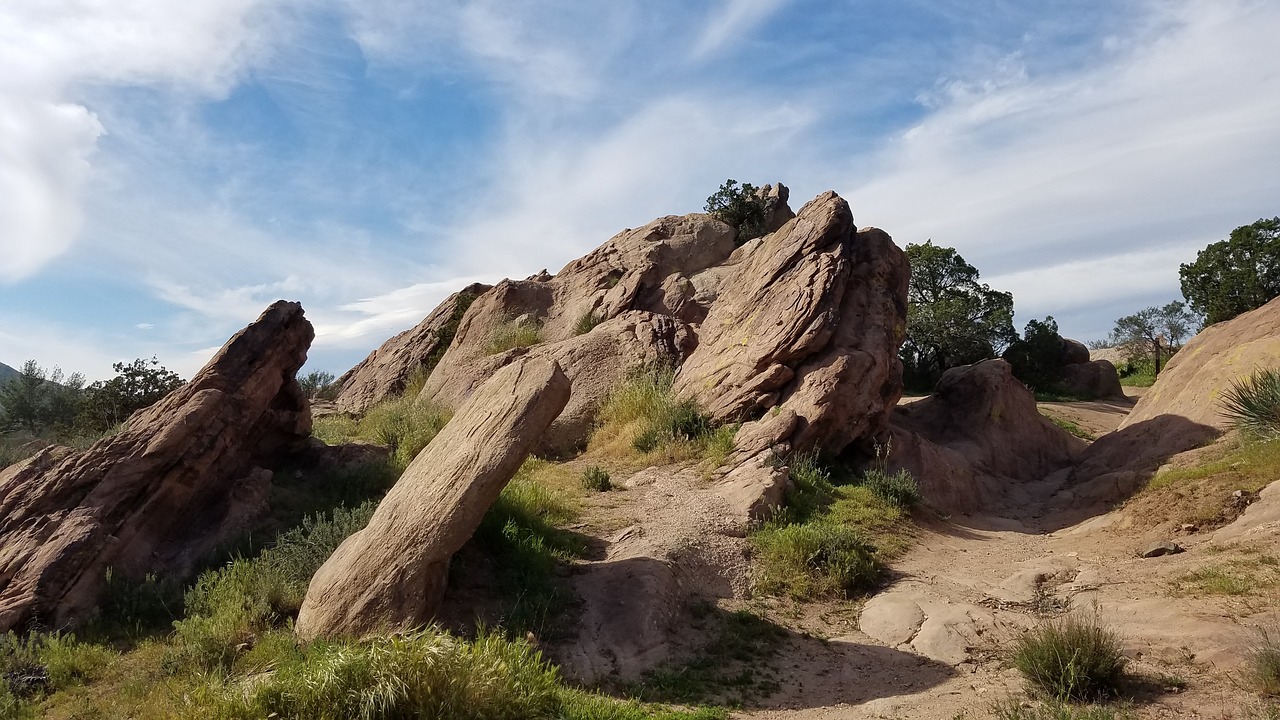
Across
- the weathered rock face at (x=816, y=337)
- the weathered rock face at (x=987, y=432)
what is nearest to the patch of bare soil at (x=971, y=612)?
the weathered rock face at (x=816, y=337)

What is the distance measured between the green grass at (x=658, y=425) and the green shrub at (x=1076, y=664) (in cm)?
619

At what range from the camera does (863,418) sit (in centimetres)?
1235

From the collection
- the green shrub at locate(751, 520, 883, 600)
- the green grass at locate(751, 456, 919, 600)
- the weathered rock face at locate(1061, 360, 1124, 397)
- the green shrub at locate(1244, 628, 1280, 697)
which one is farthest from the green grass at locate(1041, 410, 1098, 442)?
the green shrub at locate(1244, 628, 1280, 697)

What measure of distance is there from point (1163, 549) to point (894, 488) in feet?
10.8

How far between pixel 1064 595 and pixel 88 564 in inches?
366

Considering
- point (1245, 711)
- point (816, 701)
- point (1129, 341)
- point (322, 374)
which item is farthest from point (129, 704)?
point (1129, 341)

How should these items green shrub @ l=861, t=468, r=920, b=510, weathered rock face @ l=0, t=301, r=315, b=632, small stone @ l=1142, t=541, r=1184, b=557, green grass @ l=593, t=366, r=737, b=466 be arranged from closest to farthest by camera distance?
weathered rock face @ l=0, t=301, r=315, b=632
small stone @ l=1142, t=541, r=1184, b=557
green shrub @ l=861, t=468, r=920, b=510
green grass @ l=593, t=366, r=737, b=466

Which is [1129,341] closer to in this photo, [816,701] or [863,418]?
[863,418]

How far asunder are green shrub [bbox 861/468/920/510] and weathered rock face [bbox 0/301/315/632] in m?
7.82

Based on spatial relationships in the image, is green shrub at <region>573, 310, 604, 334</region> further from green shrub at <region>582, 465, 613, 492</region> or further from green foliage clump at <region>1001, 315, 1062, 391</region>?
green foliage clump at <region>1001, 315, 1062, 391</region>

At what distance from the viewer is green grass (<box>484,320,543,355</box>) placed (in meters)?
17.8

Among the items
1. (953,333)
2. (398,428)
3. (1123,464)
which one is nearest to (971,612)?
(1123,464)

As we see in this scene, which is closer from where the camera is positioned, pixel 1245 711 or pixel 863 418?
pixel 1245 711

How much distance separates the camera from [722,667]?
684 centimetres
